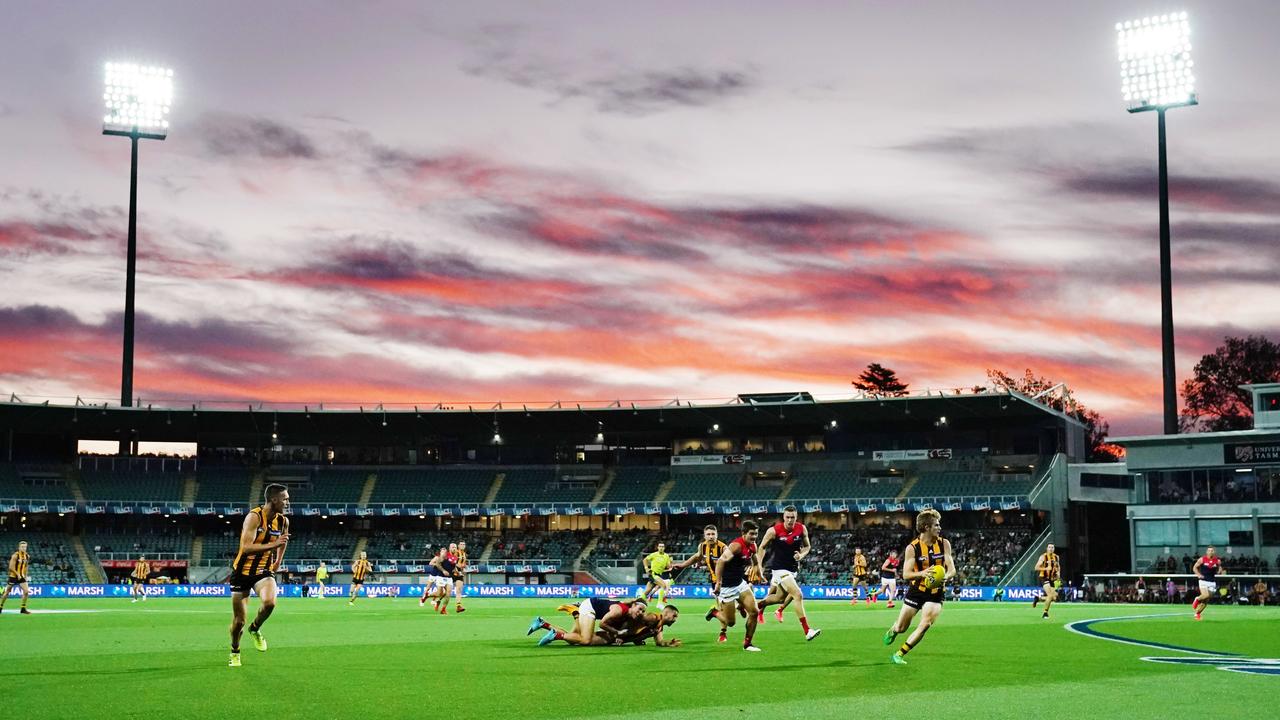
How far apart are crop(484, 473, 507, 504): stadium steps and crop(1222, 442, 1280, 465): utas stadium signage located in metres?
46.6

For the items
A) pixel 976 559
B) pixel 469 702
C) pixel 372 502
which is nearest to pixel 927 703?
pixel 469 702

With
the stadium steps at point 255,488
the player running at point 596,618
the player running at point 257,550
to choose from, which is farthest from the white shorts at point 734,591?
the stadium steps at point 255,488

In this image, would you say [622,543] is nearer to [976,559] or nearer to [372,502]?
[372,502]

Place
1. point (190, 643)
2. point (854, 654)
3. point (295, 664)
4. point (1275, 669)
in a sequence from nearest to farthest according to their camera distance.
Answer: point (1275, 669) → point (295, 664) → point (854, 654) → point (190, 643)

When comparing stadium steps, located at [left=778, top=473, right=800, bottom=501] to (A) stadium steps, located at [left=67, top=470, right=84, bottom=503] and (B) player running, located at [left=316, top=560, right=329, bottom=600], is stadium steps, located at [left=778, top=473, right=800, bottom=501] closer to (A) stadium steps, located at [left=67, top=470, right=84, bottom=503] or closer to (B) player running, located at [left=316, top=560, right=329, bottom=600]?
(B) player running, located at [left=316, top=560, right=329, bottom=600]

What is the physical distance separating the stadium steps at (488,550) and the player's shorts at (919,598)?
6718cm

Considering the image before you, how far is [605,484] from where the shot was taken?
91.0m

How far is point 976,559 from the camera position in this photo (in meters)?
74.2

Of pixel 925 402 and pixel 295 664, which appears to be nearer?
pixel 295 664

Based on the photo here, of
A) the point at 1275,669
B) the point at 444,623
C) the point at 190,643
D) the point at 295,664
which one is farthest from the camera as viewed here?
the point at 444,623

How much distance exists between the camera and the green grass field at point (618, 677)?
13.5 m

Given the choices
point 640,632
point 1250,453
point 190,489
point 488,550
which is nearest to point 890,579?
point 1250,453

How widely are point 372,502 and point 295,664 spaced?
70.7 metres

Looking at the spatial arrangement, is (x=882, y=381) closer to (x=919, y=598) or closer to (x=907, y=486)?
(x=907, y=486)
